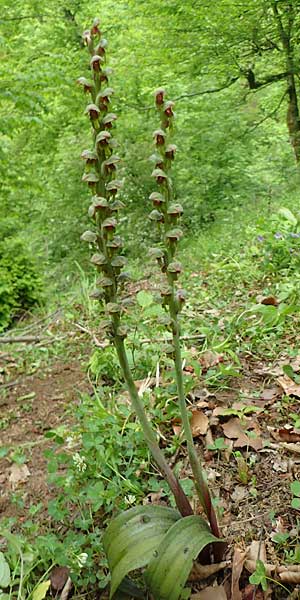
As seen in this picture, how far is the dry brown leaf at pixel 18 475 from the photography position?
254 cm

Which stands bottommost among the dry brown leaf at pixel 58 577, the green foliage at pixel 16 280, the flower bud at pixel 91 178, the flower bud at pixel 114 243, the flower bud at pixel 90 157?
the green foliage at pixel 16 280

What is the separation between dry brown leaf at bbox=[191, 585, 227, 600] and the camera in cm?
168

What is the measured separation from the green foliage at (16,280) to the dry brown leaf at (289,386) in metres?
4.59

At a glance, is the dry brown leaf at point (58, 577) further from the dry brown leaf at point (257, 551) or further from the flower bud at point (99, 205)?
the flower bud at point (99, 205)

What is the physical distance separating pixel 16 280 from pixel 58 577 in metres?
5.29

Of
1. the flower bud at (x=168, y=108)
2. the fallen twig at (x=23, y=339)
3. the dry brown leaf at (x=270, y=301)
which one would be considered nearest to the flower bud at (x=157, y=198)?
the flower bud at (x=168, y=108)

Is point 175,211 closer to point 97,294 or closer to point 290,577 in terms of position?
point 97,294

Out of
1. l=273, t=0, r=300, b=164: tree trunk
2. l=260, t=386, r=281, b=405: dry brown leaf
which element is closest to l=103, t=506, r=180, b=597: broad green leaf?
l=260, t=386, r=281, b=405: dry brown leaf

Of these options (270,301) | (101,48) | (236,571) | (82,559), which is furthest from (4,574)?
(270,301)

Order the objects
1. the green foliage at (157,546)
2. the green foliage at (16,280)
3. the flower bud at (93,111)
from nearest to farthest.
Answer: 1. the flower bud at (93,111)
2. the green foliage at (157,546)
3. the green foliage at (16,280)

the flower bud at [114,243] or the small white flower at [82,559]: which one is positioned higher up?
the flower bud at [114,243]

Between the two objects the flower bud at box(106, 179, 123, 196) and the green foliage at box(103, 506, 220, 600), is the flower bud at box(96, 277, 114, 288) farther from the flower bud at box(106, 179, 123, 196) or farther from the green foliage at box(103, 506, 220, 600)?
the green foliage at box(103, 506, 220, 600)

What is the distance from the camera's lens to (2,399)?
139 inches

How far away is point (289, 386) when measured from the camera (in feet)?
8.17
